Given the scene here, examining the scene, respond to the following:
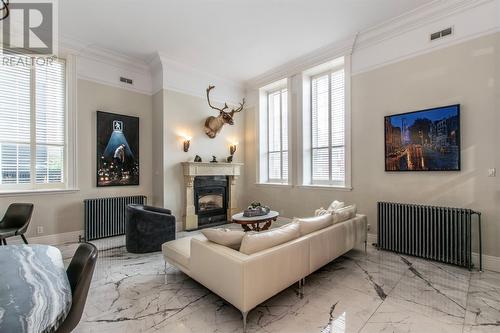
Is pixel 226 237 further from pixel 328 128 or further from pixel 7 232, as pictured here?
pixel 328 128

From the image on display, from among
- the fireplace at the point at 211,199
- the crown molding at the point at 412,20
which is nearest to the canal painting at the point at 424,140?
the crown molding at the point at 412,20

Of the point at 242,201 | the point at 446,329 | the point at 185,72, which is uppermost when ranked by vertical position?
the point at 185,72

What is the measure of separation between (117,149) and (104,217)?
142 cm

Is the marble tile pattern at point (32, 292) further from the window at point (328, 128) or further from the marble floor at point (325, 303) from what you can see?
the window at point (328, 128)

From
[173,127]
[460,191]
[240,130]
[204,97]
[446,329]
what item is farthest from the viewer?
[240,130]

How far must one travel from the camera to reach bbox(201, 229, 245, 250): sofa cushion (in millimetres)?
2445

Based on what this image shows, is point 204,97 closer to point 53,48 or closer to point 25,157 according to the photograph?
point 53,48

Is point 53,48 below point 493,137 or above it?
above

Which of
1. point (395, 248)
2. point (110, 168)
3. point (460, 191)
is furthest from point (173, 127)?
point (460, 191)

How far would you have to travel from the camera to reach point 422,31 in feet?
12.7

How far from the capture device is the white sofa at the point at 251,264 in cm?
208

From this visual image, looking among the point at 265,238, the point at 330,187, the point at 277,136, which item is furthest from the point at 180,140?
the point at 265,238

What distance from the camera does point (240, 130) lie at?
22.7ft

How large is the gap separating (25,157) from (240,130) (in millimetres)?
4623
